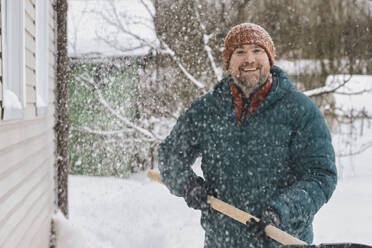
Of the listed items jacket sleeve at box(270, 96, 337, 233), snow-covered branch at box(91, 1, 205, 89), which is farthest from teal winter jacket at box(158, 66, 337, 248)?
snow-covered branch at box(91, 1, 205, 89)

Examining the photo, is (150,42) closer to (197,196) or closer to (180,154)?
(180,154)

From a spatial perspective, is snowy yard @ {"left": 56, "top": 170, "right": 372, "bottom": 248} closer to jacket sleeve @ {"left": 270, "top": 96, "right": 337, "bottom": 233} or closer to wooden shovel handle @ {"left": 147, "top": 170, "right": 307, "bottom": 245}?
wooden shovel handle @ {"left": 147, "top": 170, "right": 307, "bottom": 245}

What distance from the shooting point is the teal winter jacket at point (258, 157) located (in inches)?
75.4

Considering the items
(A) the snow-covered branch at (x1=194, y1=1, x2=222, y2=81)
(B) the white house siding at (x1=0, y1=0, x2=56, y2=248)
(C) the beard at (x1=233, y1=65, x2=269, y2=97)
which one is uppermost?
(A) the snow-covered branch at (x1=194, y1=1, x2=222, y2=81)

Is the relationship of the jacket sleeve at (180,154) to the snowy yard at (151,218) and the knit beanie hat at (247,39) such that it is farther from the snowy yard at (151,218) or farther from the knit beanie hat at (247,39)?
the snowy yard at (151,218)

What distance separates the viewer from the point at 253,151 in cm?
207

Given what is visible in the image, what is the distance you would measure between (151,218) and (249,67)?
20.3 feet

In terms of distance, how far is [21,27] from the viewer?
3.04 metres

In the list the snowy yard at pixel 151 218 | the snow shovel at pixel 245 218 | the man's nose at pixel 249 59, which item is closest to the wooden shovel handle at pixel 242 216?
the snow shovel at pixel 245 218

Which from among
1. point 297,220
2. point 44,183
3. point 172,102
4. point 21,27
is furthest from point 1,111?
point 172,102

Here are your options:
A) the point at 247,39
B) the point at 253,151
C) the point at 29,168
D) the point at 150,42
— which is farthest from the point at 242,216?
the point at 150,42

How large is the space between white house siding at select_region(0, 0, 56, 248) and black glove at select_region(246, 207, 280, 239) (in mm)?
1490

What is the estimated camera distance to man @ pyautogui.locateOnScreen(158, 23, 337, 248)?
1915 millimetres

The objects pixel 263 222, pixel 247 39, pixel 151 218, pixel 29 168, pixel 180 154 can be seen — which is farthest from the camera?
pixel 151 218
